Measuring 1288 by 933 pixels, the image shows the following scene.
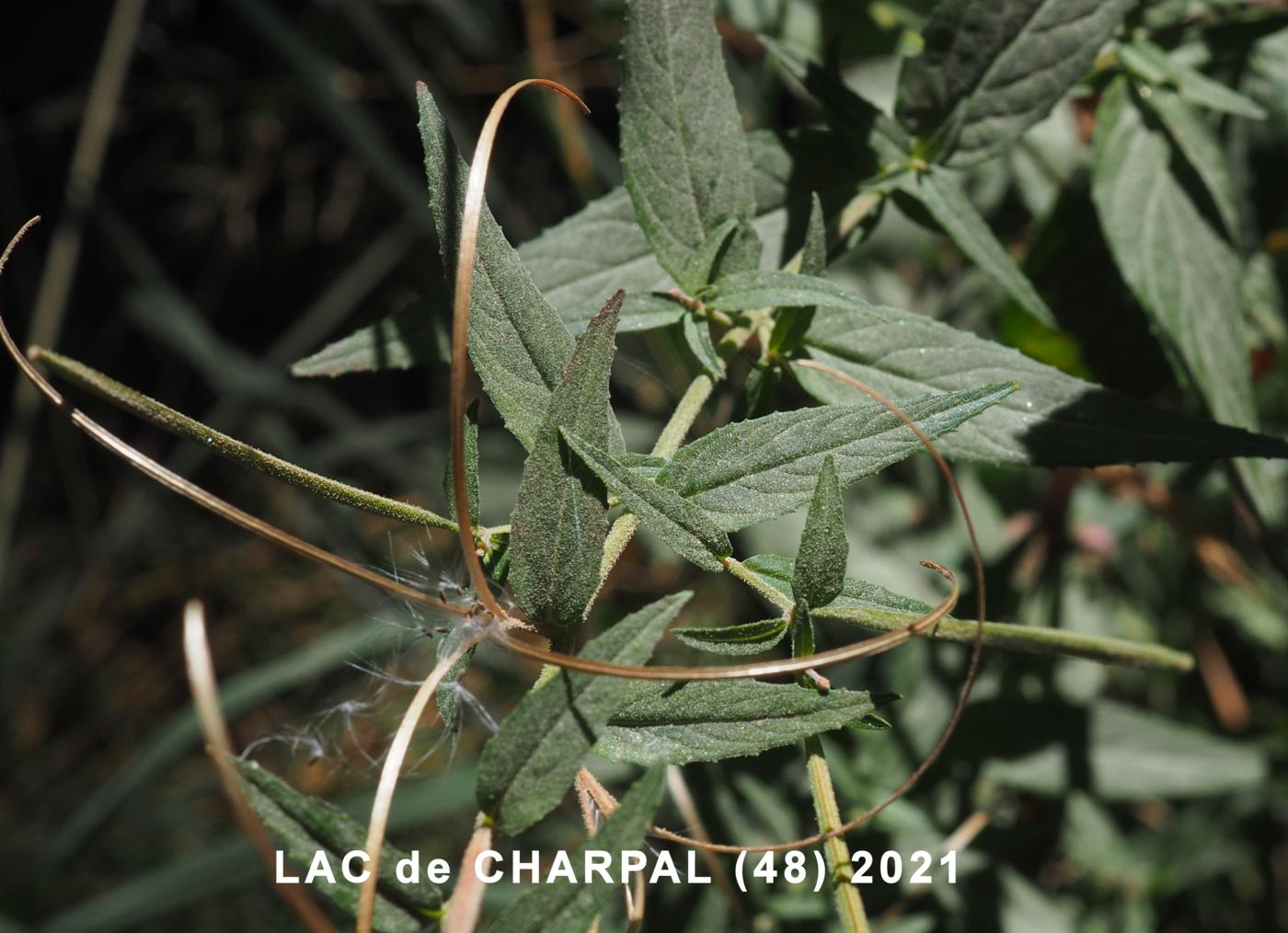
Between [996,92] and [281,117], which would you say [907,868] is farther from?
[281,117]

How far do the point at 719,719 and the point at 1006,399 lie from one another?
11.1 inches

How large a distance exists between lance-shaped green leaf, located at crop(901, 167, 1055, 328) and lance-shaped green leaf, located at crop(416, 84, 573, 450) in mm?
315

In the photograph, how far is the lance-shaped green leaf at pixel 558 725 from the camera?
510 millimetres

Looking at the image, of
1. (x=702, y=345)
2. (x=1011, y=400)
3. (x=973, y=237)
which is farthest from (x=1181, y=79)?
(x=702, y=345)

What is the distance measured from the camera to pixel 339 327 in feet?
6.77

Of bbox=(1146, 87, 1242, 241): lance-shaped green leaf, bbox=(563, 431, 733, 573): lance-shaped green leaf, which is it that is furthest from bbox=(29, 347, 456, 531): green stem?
bbox=(1146, 87, 1242, 241): lance-shaped green leaf

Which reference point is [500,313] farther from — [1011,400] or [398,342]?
[1011,400]

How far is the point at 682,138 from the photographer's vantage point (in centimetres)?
68

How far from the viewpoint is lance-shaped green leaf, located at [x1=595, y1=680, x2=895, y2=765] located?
53 cm

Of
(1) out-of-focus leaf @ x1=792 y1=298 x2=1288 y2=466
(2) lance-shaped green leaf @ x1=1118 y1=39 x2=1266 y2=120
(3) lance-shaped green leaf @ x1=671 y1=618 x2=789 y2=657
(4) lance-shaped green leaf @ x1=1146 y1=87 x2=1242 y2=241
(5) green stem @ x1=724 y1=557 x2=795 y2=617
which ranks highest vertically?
(2) lance-shaped green leaf @ x1=1118 y1=39 x2=1266 y2=120

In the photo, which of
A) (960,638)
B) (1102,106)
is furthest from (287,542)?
(1102,106)

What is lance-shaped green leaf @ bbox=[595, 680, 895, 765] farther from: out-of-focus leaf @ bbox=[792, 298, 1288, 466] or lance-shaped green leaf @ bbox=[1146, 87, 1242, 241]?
lance-shaped green leaf @ bbox=[1146, 87, 1242, 241]

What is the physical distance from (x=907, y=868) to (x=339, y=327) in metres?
1.44

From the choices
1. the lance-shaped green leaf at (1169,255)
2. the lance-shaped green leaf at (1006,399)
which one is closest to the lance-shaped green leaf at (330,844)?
the lance-shaped green leaf at (1006,399)
